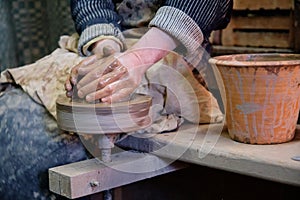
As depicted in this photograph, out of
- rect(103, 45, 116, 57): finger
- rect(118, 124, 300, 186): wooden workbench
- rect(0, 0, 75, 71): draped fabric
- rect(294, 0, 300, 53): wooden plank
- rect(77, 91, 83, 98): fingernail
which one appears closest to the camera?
rect(118, 124, 300, 186): wooden workbench

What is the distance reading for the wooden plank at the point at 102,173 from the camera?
1.27 metres

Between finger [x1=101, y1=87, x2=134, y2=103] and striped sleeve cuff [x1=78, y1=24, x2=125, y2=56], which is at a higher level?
striped sleeve cuff [x1=78, y1=24, x2=125, y2=56]

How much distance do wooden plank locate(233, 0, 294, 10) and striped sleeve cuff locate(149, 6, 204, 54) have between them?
2.83 ft

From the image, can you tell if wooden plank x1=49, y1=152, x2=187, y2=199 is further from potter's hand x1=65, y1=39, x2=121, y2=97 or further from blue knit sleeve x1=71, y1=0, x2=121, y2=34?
blue knit sleeve x1=71, y1=0, x2=121, y2=34

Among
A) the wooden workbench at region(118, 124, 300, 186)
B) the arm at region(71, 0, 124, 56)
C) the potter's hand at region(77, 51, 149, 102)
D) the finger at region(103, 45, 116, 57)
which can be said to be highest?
the arm at region(71, 0, 124, 56)

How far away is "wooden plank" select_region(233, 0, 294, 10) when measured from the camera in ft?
7.12

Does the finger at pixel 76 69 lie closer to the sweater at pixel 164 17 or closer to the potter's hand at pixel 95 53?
the potter's hand at pixel 95 53

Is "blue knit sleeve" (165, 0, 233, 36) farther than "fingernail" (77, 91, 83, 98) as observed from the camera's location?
Yes

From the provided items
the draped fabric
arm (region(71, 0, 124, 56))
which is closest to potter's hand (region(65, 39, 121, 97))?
arm (region(71, 0, 124, 56))

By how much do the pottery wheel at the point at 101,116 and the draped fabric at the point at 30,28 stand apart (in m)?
1.51

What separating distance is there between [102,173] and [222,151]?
0.29 metres

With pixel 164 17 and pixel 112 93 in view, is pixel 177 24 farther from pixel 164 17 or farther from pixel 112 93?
pixel 112 93

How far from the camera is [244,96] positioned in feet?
4.09

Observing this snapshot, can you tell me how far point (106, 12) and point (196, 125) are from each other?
403 millimetres
